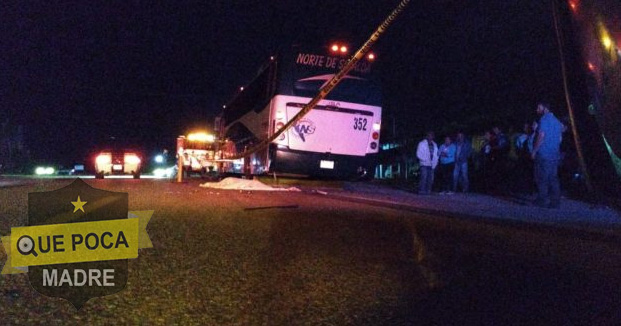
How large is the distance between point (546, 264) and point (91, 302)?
434 centimetres

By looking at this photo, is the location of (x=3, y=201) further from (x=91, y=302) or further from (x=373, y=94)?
(x=373, y=94)

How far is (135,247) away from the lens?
6.05 m

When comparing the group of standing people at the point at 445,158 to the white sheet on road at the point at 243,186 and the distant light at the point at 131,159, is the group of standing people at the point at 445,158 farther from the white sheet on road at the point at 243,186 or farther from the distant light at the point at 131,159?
the distant light at the point at 131,159

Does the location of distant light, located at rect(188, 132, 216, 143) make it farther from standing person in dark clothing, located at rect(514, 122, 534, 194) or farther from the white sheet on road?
standing person in dark clothing, located at rect(514, 122, 534, 194)

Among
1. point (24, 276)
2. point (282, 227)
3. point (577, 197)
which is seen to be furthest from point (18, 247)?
point (577, 197)

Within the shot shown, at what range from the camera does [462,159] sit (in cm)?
1564

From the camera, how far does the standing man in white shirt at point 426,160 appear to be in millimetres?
15609

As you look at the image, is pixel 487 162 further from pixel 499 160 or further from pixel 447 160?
pixel 447 160

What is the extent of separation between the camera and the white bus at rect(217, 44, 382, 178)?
1673 cm

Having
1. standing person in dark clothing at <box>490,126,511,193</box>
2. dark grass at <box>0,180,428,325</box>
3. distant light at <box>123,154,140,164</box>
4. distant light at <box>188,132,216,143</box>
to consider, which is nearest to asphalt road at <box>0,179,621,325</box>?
dark grass at <box>0,180,428,325</box>

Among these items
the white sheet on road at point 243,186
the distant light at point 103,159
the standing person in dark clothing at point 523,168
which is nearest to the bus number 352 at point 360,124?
the white sheet on road at point 243,186

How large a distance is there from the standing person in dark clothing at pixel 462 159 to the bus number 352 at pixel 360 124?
9.71 ft

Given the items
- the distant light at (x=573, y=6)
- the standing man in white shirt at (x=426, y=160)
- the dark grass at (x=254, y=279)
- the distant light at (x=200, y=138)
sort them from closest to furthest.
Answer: the distant light at (x=573, y=6) < the dark grass at (x=254, y=279) < the standing man in white shirt at (x=426, y=160) < the distant light at (x=200, y=138)

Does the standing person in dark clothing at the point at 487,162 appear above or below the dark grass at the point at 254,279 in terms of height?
above
